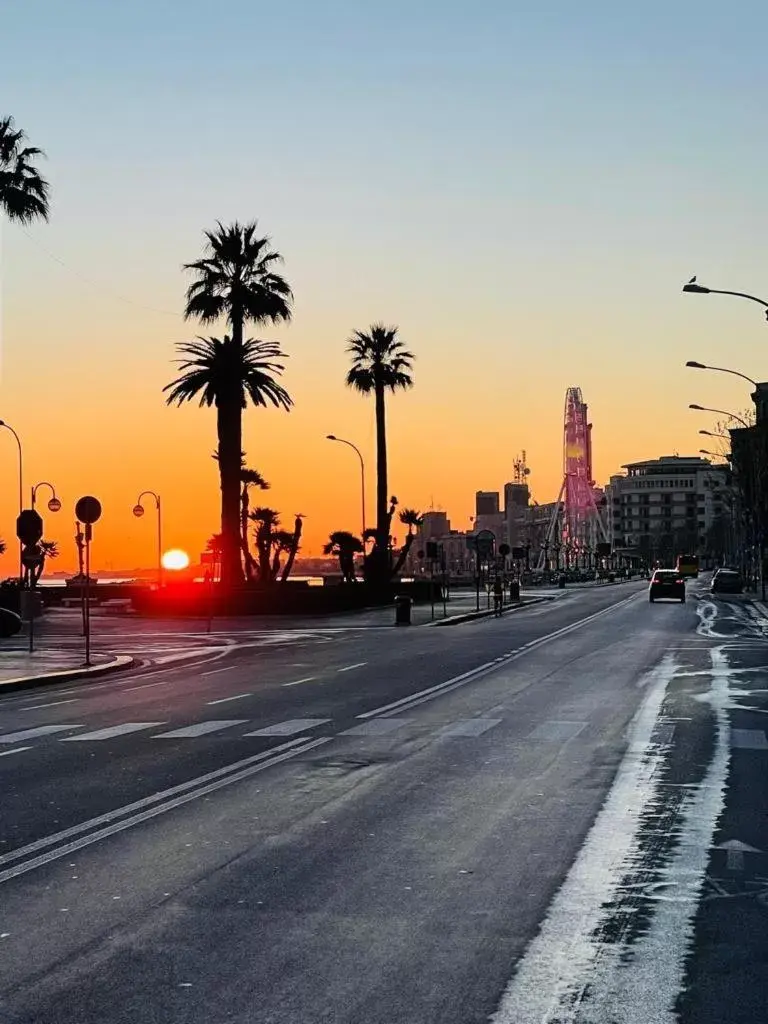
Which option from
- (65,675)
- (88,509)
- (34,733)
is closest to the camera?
(34,733)

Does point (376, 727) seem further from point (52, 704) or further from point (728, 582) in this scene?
point (728, 582)

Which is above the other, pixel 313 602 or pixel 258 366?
pixel 258 366

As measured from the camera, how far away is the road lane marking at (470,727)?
15961 mm

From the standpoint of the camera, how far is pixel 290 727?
16656 millimetres

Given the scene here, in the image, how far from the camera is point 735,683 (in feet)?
75.4

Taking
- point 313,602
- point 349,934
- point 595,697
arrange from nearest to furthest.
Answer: point 349,934
point 595,697
point 313,602

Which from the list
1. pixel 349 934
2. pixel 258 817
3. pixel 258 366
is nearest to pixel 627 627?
pixel 258 366

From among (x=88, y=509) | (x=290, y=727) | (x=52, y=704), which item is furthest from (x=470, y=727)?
(x=88, y=509)

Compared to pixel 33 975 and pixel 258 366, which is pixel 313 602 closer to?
pixel 258 366

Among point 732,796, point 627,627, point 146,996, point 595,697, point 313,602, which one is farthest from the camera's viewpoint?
point 313,602

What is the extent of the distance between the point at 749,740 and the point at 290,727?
5060mm

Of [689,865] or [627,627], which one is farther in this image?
[627,627]

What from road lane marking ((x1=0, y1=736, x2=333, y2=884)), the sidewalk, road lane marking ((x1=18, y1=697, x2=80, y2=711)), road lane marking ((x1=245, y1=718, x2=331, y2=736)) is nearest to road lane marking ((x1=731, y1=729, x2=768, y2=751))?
road lane marking ((x1=0, y1=736, x2=333, y2=884))

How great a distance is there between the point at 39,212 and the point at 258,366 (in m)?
17.8
